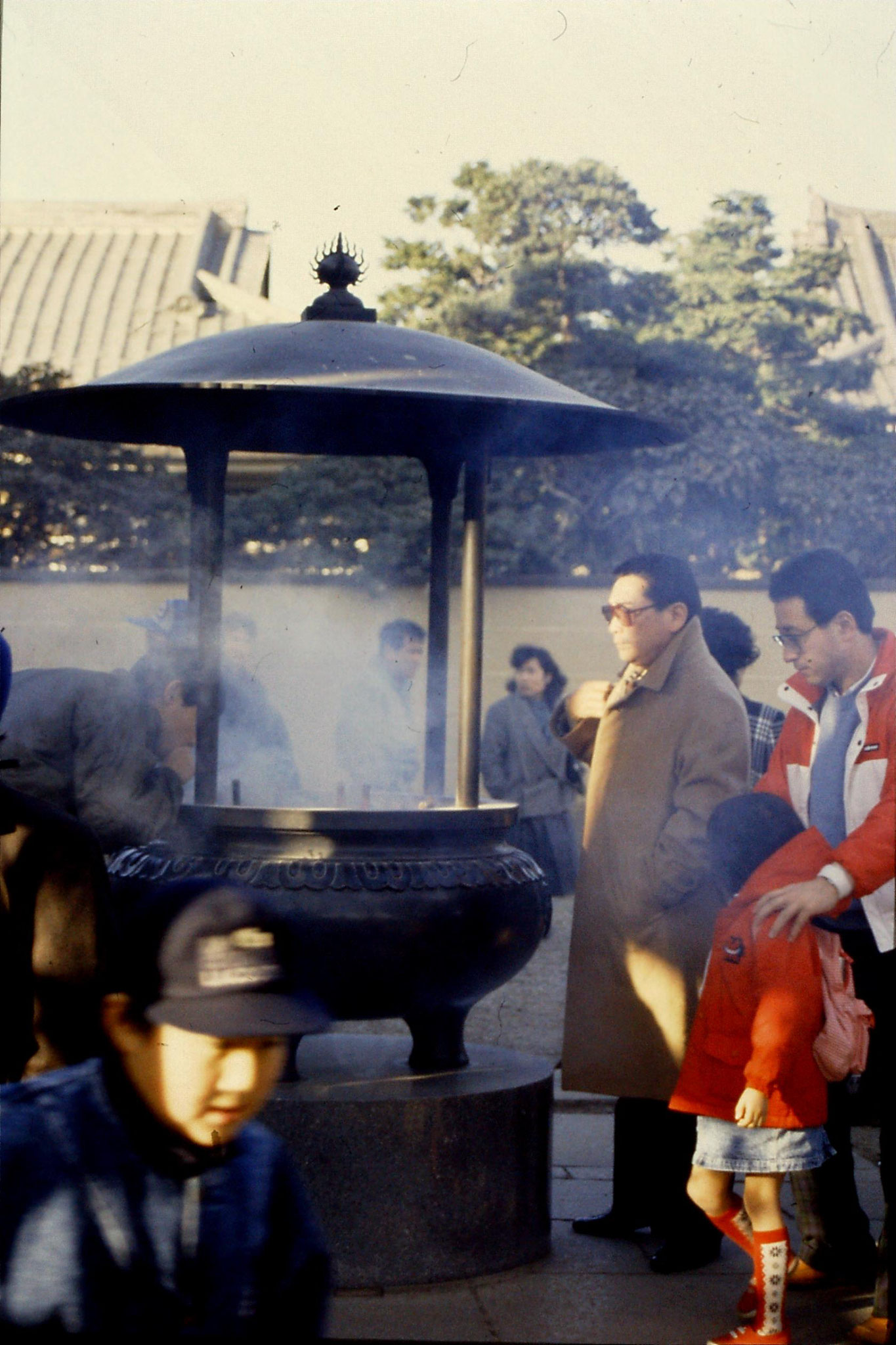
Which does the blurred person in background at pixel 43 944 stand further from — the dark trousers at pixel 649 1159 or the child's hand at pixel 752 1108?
the dark trousers at pixel 649 1159

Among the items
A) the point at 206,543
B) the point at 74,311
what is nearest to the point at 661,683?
the point at 206,543

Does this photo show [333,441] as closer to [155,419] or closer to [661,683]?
[155,419]

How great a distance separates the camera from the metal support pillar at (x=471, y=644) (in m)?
3.76

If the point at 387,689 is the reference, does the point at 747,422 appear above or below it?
above

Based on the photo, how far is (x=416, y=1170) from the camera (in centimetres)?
337

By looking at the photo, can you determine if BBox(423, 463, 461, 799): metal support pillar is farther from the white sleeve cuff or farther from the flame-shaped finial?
the white sleeve cuff

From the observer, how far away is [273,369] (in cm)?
336

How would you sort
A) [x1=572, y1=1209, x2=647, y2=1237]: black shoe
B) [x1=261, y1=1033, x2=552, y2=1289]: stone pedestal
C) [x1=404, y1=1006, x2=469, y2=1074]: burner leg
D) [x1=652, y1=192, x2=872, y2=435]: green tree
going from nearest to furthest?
[x1=261, y1=1033, x2=552, y2=1289]: stone pedestal
[x1=404, y1=1006, x2=469, y2=1074]: burner leg
[x1=572, y1=1209, x2=647, y2=1237]: black shoe
[x1=652, y1=192, x2=872, y2=435]: green tree

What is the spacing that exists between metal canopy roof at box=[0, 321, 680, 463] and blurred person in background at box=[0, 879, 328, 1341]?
1.91 meters

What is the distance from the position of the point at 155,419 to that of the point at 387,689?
183cm

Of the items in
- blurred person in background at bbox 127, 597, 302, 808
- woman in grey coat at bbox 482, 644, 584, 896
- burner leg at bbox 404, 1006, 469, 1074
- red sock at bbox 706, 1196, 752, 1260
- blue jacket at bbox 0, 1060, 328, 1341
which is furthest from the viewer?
woman in grey coat at bbox 482, 644, 584, 896

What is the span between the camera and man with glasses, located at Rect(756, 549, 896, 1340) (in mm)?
2973

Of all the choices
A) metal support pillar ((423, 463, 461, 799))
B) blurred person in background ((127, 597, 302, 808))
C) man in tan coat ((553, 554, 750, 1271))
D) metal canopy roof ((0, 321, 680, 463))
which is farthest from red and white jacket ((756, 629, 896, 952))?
blurred person in background ((127, 597, 302, 808))

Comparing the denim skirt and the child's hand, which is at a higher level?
Answer: the child's hand
